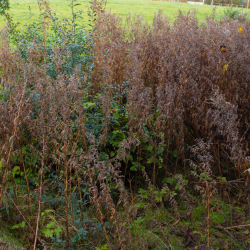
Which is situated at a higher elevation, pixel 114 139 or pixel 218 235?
pixel 114 139

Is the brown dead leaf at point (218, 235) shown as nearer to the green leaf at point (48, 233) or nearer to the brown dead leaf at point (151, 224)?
the brown dead leaf at point (151, 224)

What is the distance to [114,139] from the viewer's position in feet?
10.3

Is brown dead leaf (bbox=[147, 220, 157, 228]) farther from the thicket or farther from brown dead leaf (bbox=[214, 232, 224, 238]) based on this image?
brown dead leaf (bbox=[214, 232, 224, 238])

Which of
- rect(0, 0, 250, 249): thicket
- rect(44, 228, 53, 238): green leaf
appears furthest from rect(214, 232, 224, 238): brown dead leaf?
rect(44, 228, 53, 238): green leaf

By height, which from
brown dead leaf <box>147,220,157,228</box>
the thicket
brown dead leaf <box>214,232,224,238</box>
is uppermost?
the thicket

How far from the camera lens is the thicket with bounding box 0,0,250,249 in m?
2.14

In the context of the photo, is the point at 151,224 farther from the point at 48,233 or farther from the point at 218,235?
the point at 48,233

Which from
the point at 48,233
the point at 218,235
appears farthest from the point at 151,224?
the point at 48,233

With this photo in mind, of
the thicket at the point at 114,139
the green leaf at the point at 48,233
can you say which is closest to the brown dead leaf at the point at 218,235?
the thicket at the point at 114,139

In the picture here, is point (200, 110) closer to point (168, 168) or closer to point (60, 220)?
point (168, 168)

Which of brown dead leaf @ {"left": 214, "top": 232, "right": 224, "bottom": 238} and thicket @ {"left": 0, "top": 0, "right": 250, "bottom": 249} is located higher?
thicket @ {"left": 0, "top": 0, "right": 250, "bottom": 249}

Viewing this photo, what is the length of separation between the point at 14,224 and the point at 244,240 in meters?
2.17

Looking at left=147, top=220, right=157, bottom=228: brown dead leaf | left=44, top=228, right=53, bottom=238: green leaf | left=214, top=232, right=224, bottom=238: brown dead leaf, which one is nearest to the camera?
left=44, top=228, right=53, bottom=238: green leaf

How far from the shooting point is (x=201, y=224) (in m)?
2.60
